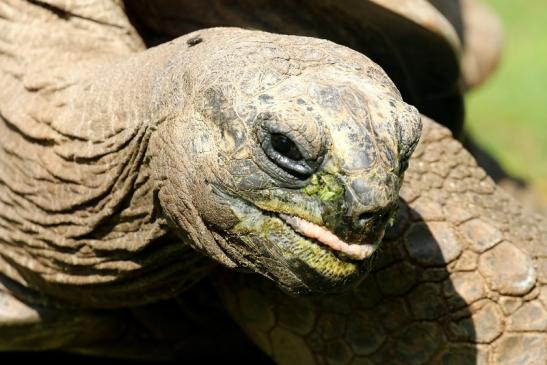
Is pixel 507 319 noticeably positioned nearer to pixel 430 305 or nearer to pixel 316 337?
pixel 430 305

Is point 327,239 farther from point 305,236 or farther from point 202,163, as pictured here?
point 202,163

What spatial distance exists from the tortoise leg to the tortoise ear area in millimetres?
729

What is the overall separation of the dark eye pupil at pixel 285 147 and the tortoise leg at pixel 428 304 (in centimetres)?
84

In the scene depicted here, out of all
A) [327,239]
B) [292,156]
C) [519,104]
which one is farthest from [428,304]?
[519,104]

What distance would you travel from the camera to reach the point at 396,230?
288 cm

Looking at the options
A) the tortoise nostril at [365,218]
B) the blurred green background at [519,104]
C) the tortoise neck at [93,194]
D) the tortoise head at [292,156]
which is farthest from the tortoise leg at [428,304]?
the blurred green background at [519,104]

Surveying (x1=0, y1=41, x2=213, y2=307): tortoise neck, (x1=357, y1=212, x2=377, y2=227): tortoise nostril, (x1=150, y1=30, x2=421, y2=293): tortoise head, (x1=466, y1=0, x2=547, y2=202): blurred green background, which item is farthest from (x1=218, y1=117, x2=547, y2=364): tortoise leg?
(x1=466, y1=0, x2=547, y2=202): blurred green background

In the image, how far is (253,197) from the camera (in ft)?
7.16

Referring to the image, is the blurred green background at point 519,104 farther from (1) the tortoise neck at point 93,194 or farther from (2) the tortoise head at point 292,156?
(2) the tortoise head at point 292,156

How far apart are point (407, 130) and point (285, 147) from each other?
0.24 metres

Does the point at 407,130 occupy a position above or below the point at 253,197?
above

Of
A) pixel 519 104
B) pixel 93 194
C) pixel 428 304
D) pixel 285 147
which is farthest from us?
pixel 519 104

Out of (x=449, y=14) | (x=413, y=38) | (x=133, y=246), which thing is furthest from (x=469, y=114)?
(x=133, y=246)

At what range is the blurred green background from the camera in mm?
6105
